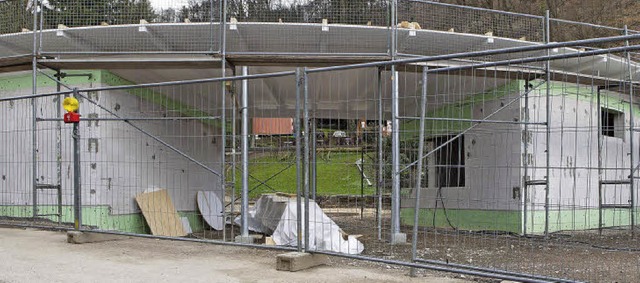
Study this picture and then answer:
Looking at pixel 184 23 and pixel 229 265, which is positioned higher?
pixel 184 23

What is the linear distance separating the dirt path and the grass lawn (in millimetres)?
1996

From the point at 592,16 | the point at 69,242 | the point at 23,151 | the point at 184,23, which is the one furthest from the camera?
the point at 592,16

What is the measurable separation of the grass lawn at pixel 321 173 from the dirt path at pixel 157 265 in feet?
6.55

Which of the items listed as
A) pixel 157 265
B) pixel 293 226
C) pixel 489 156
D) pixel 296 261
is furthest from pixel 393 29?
pixel 157 265

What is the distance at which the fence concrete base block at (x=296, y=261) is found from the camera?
18.9 feet

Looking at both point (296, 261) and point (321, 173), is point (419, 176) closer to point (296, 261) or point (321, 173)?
point (296, 261)

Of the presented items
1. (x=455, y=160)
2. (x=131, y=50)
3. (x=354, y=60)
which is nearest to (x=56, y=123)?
(x=131, y=50)

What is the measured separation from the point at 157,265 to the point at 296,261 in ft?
5.07

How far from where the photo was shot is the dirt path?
5539 mm

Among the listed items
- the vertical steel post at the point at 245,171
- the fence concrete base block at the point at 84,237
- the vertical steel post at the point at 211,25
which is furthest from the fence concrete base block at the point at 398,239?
the vertical steel post at the point at 211,25

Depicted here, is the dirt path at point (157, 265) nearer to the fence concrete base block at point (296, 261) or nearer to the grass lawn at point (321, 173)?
the fence concrete base block at point (296, 261)

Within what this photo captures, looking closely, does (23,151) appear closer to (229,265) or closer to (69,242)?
(69,242)

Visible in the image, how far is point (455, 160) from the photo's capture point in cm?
1296

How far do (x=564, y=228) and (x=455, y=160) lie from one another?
108 inches
